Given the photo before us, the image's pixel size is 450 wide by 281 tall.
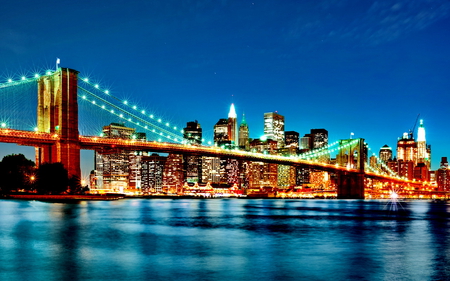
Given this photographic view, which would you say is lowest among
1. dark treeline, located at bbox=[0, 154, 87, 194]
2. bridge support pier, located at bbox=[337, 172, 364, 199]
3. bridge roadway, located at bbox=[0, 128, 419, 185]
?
bridge support pier, located at bbox=[337, 172, 364, 199]

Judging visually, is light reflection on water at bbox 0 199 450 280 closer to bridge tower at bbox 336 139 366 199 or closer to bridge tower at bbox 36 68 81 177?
bridge tower at bbox 36 68 81 177

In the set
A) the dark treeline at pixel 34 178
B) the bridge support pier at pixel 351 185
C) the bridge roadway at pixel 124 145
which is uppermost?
the bridge roadway at pixel 124 145

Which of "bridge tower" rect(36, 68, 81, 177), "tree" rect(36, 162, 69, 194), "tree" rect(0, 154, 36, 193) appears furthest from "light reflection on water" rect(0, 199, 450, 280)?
"tree" rect(0, 154, 36, 193)

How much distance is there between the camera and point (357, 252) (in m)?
19.9

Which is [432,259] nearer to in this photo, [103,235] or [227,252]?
[227,252]

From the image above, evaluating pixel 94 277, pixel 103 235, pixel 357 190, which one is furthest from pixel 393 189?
pixel 94 277

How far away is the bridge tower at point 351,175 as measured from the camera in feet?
291

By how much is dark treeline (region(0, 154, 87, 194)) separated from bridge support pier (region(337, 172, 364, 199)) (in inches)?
1881

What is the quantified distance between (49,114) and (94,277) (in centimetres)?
4269

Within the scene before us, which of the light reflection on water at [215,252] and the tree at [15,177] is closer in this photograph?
the light reflection on water at [215,252]

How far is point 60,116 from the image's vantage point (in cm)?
5150

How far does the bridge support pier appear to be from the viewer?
293ft

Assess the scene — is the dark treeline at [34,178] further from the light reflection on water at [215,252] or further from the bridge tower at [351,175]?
the bridge tower at [351,175]

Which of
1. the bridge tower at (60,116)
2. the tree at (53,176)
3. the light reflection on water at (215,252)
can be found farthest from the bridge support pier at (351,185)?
the light reflection on water at (215,252)
